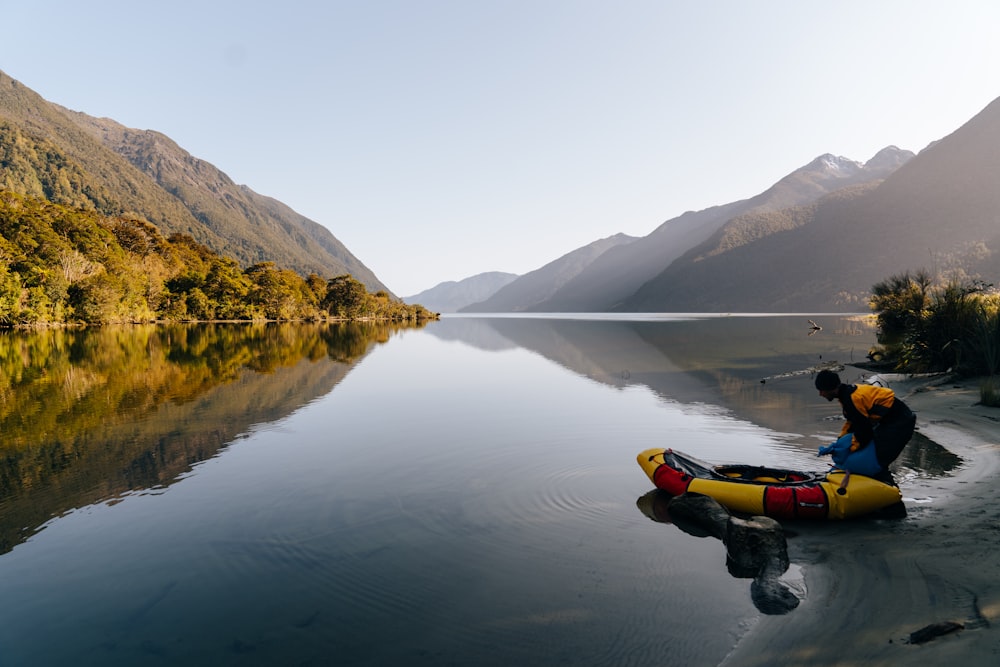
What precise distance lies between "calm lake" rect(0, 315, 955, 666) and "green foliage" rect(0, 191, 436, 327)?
204 feet

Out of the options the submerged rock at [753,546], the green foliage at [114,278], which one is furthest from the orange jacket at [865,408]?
the green foliage at [114,278]

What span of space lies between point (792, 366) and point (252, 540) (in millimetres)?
33375

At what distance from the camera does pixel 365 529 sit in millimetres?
8688

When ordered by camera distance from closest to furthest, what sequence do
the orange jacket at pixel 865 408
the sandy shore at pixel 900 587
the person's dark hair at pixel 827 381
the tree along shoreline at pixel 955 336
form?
the sandy shore at pixel 900 587, the person's dark hair at pixel 827 381, the orange jacket at pixel 865 408, the tree along shoreline at pixel 955 336

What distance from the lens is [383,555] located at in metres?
7.71

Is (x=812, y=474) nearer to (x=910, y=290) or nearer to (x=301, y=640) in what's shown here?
(x=301, y=640)

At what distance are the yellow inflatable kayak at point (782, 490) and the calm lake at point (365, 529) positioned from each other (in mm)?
1081

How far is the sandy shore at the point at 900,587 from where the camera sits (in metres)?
4.70

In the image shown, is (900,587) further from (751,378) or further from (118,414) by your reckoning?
(751,378)

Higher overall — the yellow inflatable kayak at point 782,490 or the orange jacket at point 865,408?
the orange jacket at point 865,408

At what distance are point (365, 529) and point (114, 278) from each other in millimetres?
89795

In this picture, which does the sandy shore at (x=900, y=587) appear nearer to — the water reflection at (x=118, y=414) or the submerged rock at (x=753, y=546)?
the submerged rock at (x=753, y=546)

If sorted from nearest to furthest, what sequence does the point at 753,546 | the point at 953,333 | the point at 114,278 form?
the point at 753,546 < the point at 953,333 < the point at 114,278

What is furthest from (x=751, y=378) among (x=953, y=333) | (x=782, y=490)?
(x=782, y=490)
